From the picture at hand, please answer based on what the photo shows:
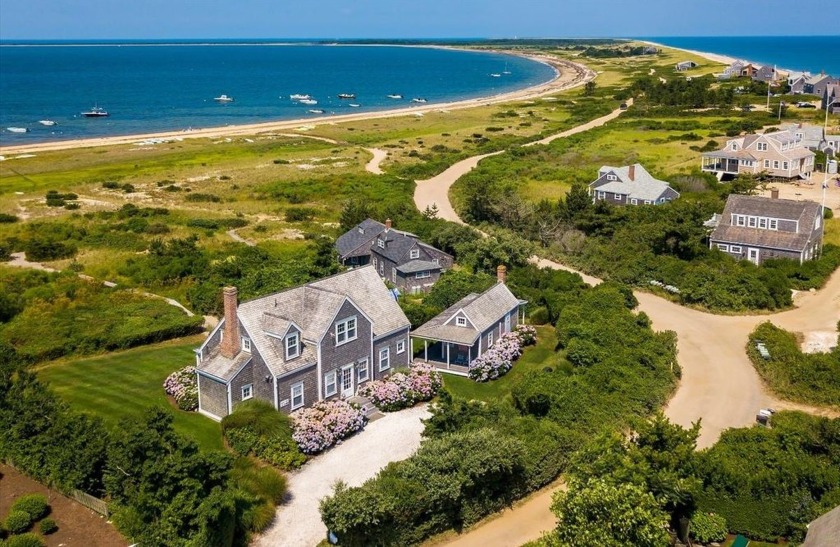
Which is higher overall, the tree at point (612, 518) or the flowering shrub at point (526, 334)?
the tree at point (612, 518)

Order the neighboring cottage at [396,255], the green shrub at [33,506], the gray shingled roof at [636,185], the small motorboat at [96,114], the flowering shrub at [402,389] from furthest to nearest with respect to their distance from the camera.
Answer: the small motorboat at [96,114] < the gray shingled roof at [636,185] < the neighboring cottage at [396,255] < the flowering shrub at [402,389] < the green shrub at [33,506]

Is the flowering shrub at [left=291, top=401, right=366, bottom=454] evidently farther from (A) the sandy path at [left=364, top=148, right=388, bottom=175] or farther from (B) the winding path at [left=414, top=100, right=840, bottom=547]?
(A) the sandy path at [left=364, top=148, right=388, bottom=175]

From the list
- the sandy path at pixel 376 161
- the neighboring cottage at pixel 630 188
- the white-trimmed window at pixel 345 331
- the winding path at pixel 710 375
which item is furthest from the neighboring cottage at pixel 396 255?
the sandy path at pixel 376 161

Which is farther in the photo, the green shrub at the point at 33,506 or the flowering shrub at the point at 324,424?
the flowering shrub at the point at 324,424

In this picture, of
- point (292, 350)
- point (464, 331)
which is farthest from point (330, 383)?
point (464, 331)

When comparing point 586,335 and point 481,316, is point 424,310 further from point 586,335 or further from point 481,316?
point 586,335

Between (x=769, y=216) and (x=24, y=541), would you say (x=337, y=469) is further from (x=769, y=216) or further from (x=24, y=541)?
(x=769, y=216)

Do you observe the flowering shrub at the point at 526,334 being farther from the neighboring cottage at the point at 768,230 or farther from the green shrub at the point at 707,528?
the neighboring cottage at the point at 768,230
